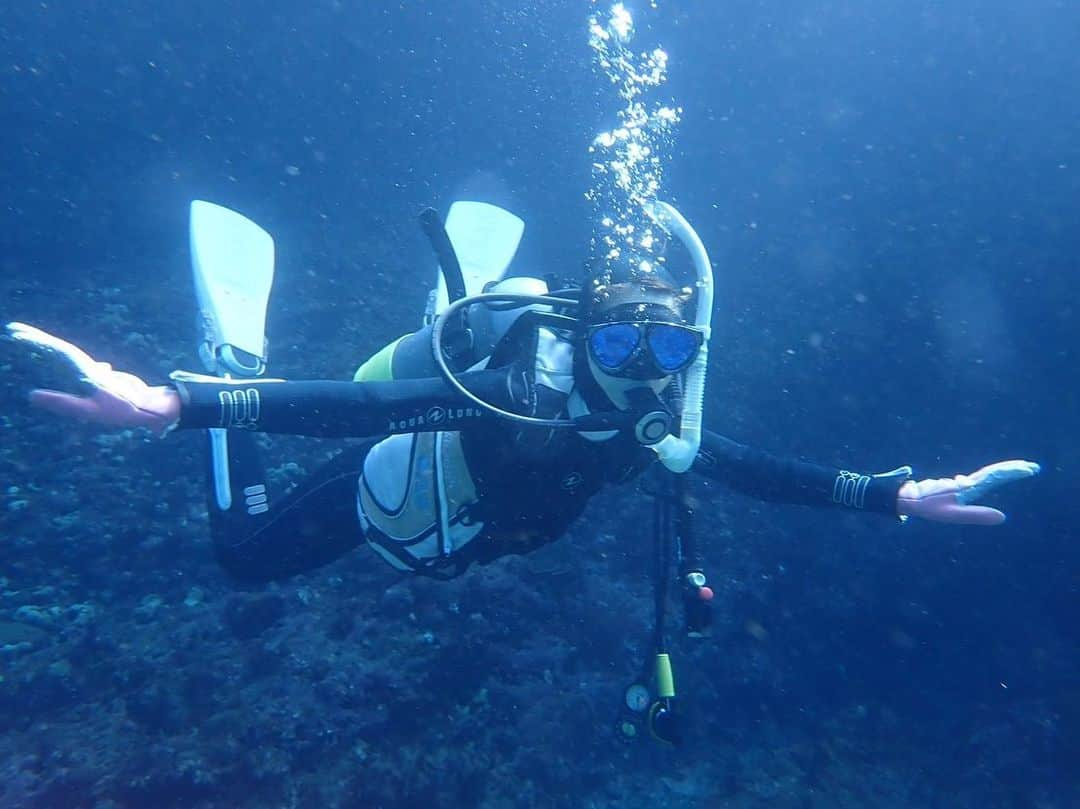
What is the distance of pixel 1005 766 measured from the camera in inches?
212

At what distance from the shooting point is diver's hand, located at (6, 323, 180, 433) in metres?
1.90

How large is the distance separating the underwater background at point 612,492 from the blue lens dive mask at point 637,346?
294 centimetres

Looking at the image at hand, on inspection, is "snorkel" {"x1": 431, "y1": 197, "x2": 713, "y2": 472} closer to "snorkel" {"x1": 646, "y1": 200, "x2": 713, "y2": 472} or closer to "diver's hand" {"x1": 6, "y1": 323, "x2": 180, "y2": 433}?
"snorkel" {"x1": 646, "y1": 200, "x2": 713, "y2": 472}

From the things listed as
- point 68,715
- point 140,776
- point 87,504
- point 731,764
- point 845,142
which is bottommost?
point 731,764

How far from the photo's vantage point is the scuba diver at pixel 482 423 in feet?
7.45

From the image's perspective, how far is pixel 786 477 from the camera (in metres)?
3.34

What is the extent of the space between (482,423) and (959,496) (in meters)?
2.45

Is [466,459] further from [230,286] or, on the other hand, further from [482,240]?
[230,286]

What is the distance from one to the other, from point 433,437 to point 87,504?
3.65 meters

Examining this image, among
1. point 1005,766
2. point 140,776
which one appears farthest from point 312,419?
point 1005,766

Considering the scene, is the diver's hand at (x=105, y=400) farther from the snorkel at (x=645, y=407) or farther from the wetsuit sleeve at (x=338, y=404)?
the snorkel at (x=645, y=407)

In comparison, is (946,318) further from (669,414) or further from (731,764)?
(669,414)

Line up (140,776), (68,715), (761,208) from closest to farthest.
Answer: (140,776)
(68,715)
(761,208)

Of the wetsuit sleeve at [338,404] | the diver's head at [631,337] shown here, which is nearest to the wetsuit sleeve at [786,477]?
the diver's head at [631,337]
